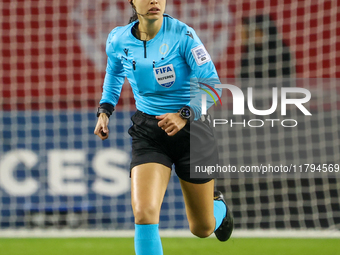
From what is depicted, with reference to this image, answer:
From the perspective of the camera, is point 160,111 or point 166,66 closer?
point 166,66

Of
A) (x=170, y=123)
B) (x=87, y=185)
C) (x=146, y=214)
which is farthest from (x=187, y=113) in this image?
(x=87, y=185)

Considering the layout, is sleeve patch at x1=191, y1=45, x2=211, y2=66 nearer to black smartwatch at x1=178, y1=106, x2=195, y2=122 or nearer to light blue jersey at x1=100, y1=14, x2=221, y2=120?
light blue jersey at x1=100, y1=14, x2=221, y2=120

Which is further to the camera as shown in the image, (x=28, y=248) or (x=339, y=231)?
(x=339, y=231)

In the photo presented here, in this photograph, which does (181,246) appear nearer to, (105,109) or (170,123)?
(105,109)

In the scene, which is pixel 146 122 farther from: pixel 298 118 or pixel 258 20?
pixel 258 20

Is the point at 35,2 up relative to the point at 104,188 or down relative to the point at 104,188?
up

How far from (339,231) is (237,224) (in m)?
1.07

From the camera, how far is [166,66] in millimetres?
2855

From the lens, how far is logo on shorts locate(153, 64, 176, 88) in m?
2.86

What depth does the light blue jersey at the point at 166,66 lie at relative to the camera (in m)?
2.85

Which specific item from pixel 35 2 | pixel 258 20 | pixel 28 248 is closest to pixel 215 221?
pixel 28 248

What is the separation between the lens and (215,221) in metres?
3.46

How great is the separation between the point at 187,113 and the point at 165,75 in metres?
0.26

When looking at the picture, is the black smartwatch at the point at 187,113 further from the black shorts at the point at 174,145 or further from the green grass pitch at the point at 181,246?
the green grass pitch at the point at 181,246
